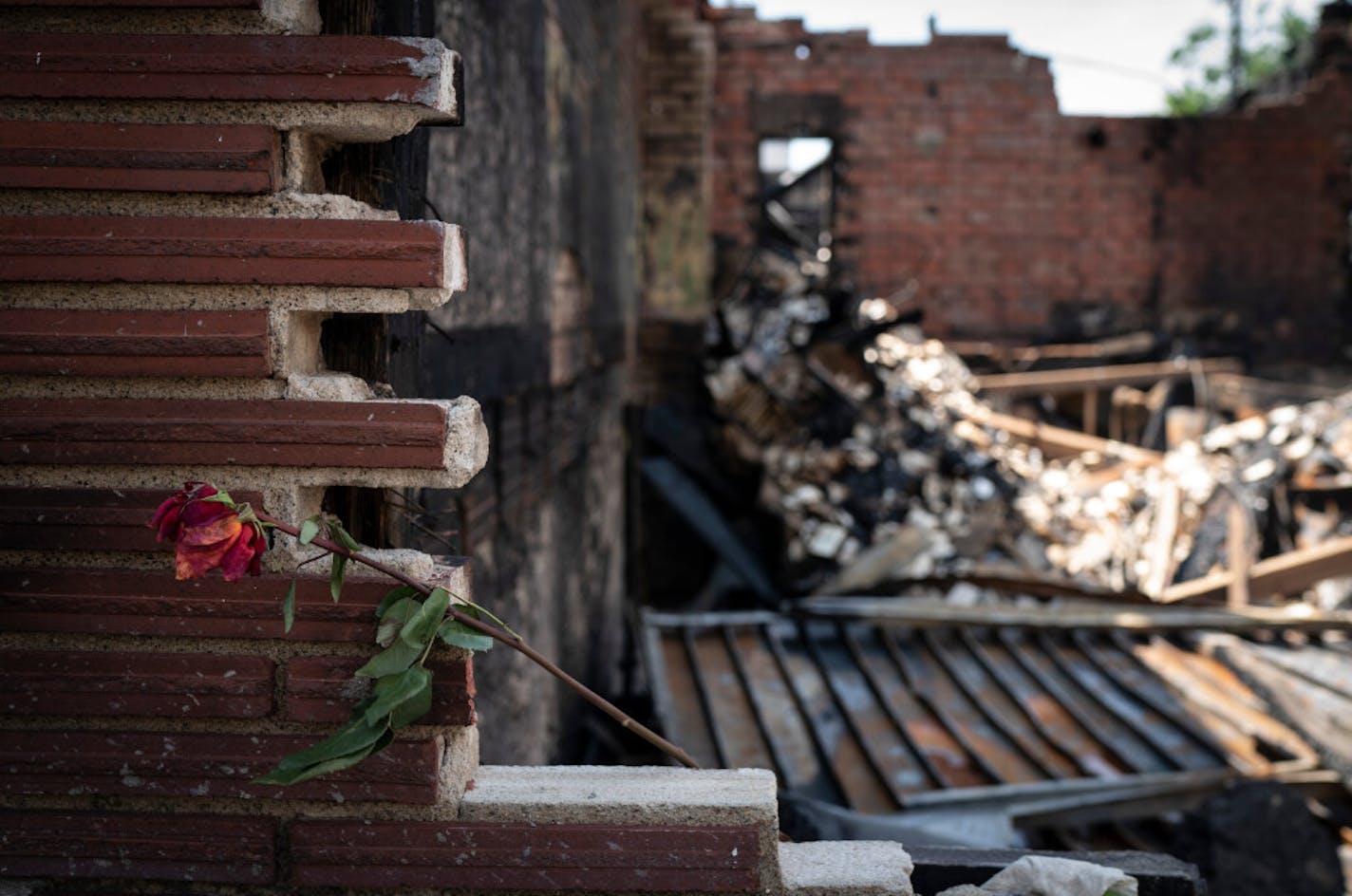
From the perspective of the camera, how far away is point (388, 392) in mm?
1726

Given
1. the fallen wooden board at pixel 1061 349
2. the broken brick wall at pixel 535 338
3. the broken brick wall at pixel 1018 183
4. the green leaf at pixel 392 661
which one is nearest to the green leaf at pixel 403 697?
the green leaf at pixel 392 661

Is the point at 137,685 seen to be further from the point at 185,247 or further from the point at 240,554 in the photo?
the point at 185,247

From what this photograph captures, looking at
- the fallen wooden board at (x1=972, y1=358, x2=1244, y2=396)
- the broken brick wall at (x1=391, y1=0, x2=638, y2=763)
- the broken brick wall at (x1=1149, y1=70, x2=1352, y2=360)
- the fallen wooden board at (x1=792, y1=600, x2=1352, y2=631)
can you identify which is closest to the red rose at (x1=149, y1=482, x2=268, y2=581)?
the broken brick wall at (x1=391, y1=0, x2=638, y2=763)

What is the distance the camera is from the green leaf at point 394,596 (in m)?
1.52

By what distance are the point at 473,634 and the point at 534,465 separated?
8.18 feet

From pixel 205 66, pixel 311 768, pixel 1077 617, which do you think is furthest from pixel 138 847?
pixel 1077 617

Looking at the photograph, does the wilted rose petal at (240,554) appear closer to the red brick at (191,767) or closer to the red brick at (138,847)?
the red brick at (191,767)

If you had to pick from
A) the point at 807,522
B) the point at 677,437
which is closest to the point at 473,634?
the point at 807,522

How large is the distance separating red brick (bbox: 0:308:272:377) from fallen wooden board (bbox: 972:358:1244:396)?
35.4ft

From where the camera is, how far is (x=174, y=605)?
5.09 feet

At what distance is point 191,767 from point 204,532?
429mm

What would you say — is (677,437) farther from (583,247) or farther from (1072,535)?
(583,247)

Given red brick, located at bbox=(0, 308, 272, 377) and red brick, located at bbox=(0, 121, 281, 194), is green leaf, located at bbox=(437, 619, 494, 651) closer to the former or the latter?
red brick, located at bbox=(0, 308, 272, 377)

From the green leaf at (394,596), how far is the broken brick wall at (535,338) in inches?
15.5
